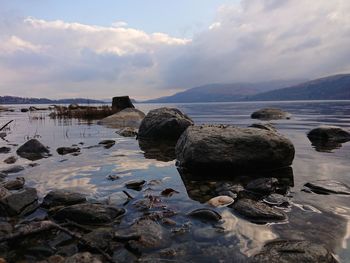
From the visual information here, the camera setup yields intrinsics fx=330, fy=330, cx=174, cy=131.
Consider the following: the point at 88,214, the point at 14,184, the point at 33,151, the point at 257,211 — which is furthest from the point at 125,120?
the point at 257,211

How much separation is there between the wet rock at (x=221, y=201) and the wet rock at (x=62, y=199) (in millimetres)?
2546

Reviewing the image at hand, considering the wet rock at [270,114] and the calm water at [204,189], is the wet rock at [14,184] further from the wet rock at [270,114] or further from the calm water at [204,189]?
the wet rock at [270,114]

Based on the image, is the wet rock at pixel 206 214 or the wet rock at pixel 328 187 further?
the wet rock at pixel 328 187

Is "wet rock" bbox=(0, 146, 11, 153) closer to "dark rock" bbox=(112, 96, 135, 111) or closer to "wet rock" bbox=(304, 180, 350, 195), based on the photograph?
"wet rock" bbox=(304, 180, 350, 195)

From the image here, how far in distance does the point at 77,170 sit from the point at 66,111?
33.3 meters

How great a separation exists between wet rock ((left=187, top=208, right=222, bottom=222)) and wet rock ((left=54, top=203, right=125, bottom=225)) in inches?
54.3

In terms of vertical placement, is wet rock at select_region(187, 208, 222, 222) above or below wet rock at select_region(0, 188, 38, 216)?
below

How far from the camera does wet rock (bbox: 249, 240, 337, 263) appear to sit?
4137 mm

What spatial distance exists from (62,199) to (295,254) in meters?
4.32

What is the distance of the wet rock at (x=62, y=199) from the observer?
6309 mm

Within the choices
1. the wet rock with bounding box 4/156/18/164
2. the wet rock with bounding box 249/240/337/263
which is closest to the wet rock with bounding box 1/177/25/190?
the wet rock with bounding box 4/156/18/164

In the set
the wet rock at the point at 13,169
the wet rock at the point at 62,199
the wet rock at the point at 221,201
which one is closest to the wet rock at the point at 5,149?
the wet rock at the point at 13,169

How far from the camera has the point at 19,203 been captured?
6.04 meters

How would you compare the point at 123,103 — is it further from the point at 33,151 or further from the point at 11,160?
the point at 11,160
